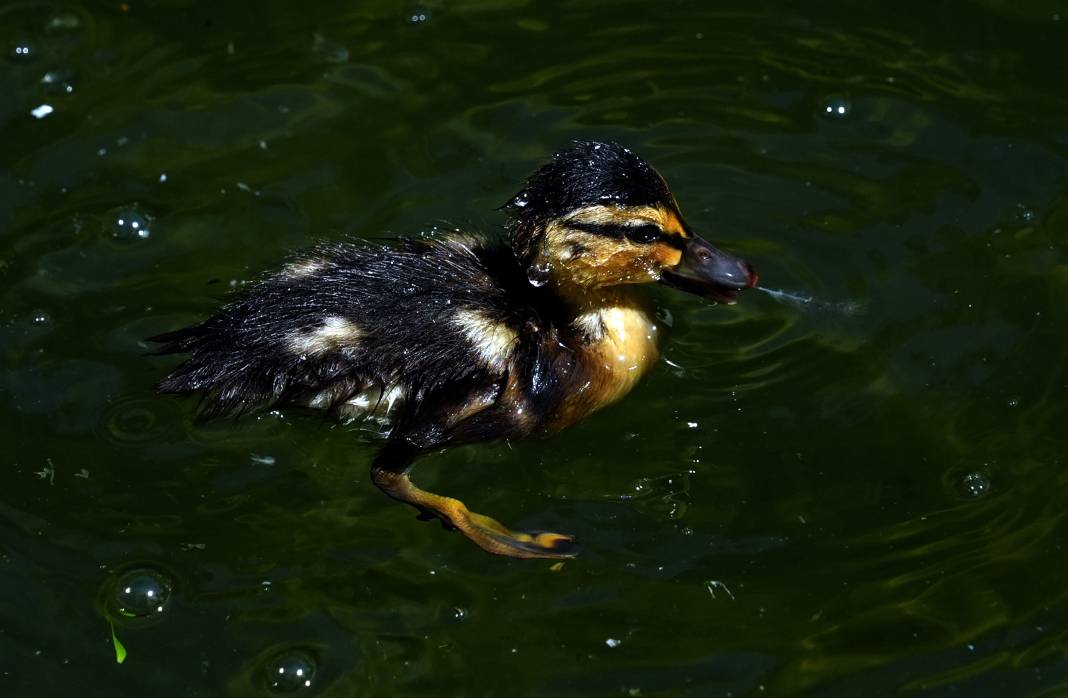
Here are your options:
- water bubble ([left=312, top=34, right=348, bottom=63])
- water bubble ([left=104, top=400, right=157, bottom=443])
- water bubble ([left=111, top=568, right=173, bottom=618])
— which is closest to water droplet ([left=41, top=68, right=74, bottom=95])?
water bubble ([left=312, top=34, right=348, bottom=63])

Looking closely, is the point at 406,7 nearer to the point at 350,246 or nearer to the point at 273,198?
the point at 273,198

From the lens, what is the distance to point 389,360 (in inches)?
176

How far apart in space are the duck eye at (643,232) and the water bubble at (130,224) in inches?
75.8

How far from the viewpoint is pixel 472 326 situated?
4500 millimetres

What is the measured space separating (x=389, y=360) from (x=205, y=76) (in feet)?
6.86

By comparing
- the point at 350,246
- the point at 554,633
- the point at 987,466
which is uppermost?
the point at 350,246

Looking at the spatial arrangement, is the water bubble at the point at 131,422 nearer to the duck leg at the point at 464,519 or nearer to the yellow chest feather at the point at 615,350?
the duck leg at the point at 464,519

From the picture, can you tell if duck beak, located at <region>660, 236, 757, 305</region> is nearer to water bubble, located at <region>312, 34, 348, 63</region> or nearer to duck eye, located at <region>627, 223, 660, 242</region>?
duck eye, located at <region>627, 223, 660, 242</region>

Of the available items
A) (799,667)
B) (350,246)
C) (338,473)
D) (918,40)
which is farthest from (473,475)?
(918,40)

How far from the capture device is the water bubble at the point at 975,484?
4.71 m

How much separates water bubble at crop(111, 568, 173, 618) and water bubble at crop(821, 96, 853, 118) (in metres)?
2.99

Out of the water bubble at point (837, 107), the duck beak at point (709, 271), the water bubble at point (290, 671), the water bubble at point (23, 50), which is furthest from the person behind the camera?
the water bubble at point (23, 50)

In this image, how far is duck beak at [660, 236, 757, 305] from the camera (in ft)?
15.3

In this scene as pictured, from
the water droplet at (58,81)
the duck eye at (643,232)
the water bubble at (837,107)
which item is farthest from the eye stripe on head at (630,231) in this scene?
the water droplet at (58,81)
